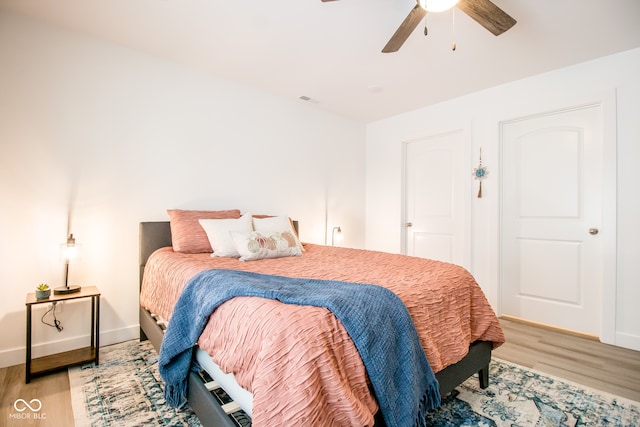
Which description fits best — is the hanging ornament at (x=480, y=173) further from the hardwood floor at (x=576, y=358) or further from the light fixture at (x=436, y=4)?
the light fixture at (x=436, y=4)

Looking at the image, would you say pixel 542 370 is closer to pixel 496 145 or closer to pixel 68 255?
pixel 496 145

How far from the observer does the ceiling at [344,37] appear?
207 cm

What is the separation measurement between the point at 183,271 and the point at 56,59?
1.92 meters

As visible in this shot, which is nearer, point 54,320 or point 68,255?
point 68,255

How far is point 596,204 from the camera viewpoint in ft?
9.12

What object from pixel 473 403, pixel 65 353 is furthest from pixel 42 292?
pixel 473 403

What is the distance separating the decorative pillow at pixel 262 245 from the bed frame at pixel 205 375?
2.31 ft

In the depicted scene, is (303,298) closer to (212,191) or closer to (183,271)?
(183,271)

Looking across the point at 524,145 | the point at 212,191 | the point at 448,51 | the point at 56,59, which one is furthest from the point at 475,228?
the point at 56,59

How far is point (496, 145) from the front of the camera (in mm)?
3326

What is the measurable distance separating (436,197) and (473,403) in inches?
103

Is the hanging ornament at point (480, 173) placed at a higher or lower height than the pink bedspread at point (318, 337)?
higher

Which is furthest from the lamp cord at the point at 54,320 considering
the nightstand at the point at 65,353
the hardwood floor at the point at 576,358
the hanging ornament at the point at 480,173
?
the hanging ornament at the point at 480,173

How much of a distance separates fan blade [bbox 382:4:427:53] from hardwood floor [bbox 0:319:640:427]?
2365 mm
